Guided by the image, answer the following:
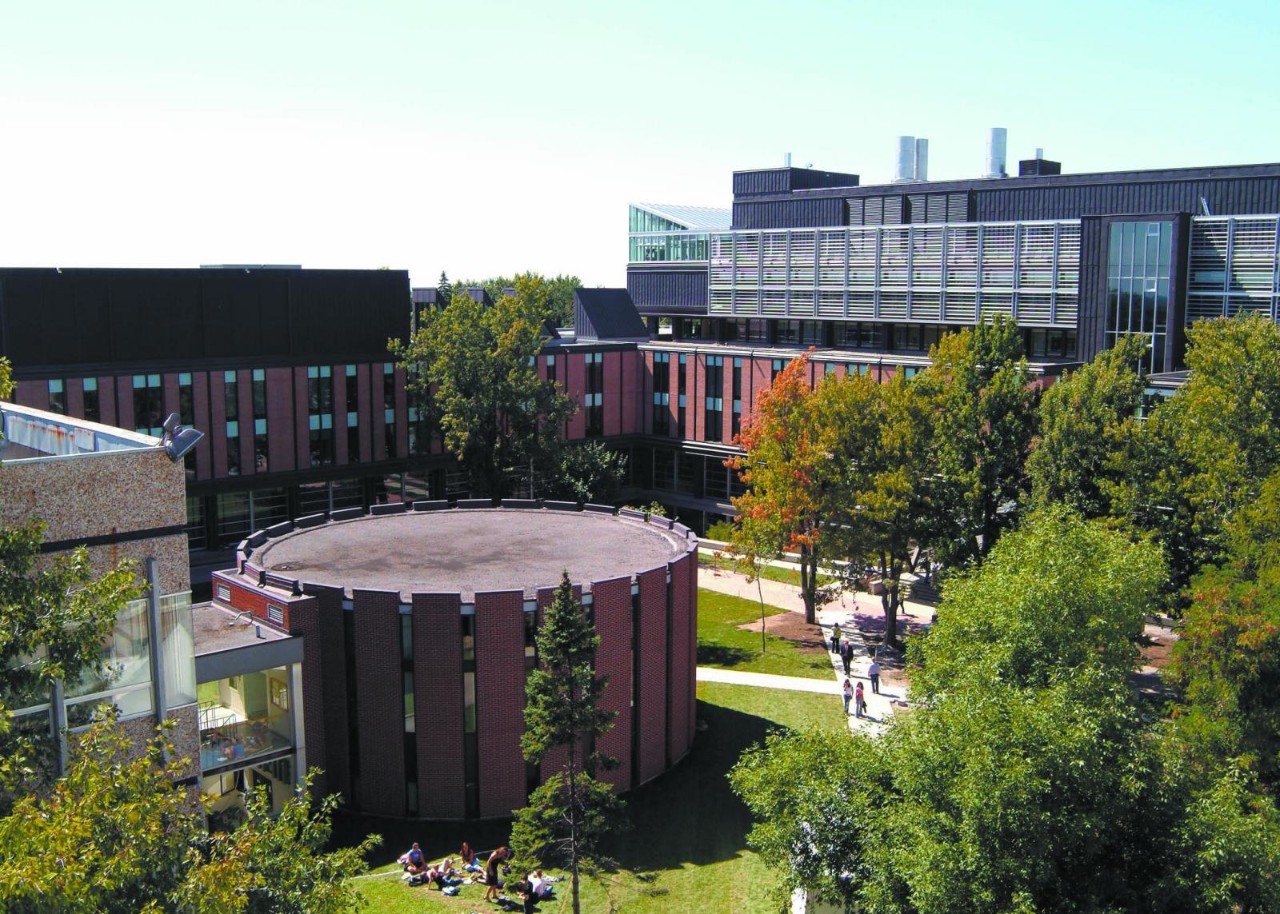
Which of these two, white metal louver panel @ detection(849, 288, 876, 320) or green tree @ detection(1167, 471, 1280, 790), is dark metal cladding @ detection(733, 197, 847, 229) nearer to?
white metal louver panel @ detection(849, 288, 876, 320)

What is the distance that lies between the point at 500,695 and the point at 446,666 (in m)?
1.79

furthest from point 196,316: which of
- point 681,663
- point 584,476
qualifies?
point 681,663

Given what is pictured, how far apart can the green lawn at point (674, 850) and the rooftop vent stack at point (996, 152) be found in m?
58.6

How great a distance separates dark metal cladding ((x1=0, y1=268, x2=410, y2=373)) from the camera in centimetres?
5719

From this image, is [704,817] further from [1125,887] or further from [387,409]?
[387,409]

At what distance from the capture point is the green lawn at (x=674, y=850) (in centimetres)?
3033

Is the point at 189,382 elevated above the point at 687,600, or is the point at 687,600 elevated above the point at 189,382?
the point at 189,382

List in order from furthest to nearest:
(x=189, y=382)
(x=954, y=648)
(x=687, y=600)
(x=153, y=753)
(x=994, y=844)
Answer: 1. (x=189, y=382)
2. (x=687, y=600)
3. (x=954, y=648)
4. (x=994, y=844)
5. (x=153, y=753)

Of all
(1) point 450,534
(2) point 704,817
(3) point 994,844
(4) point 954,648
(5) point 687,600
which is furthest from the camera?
(1) point 450,534

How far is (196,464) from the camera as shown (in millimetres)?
60938

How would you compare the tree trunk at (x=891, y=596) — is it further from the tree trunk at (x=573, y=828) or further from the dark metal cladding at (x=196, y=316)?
the dark metal cladding at (x=196, y=316)

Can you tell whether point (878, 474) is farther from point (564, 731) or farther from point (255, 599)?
point (255, 599)

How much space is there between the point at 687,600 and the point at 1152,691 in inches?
765

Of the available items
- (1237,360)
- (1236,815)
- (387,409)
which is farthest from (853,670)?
(387,409)
